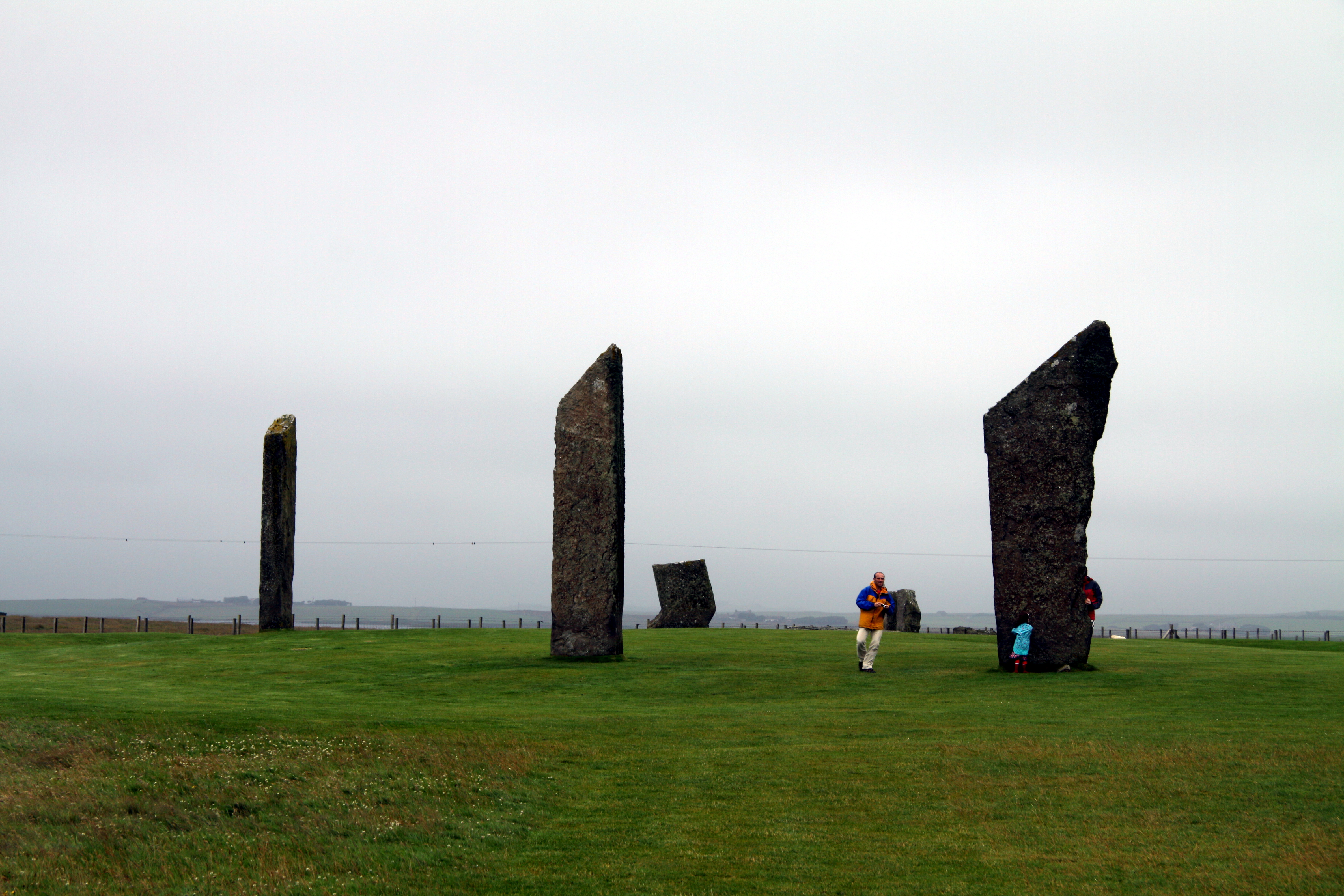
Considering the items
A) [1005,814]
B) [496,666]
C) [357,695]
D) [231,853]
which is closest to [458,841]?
[231,853]

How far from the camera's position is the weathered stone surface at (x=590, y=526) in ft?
65.0

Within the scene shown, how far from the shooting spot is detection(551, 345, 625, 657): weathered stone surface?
65.0ft

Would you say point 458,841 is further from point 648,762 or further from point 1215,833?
point 1215,833

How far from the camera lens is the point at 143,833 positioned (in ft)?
23.0

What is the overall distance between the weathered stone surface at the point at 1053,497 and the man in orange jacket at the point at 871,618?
1.80 m

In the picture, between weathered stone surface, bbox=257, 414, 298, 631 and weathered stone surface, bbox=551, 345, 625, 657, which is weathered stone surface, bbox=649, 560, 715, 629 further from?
weathered stone surface, bbox=551, 345, 625, 657

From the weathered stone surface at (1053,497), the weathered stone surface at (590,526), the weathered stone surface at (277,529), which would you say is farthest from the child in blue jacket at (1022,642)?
the weathered stone surface at (277,529)

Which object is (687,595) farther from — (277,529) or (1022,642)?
(1022,642)

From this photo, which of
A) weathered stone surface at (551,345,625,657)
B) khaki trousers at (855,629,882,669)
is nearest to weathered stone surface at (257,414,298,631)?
weathered stone surface at (551,345,625,657)

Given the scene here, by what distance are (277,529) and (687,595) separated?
44.9ft

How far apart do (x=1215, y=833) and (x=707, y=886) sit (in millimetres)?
3625

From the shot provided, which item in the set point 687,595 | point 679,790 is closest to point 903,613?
point 687,595

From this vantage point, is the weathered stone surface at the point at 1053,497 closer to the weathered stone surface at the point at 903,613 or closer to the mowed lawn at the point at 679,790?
the mowed lawn at the point at 679,790

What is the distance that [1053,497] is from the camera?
17.2 meters
